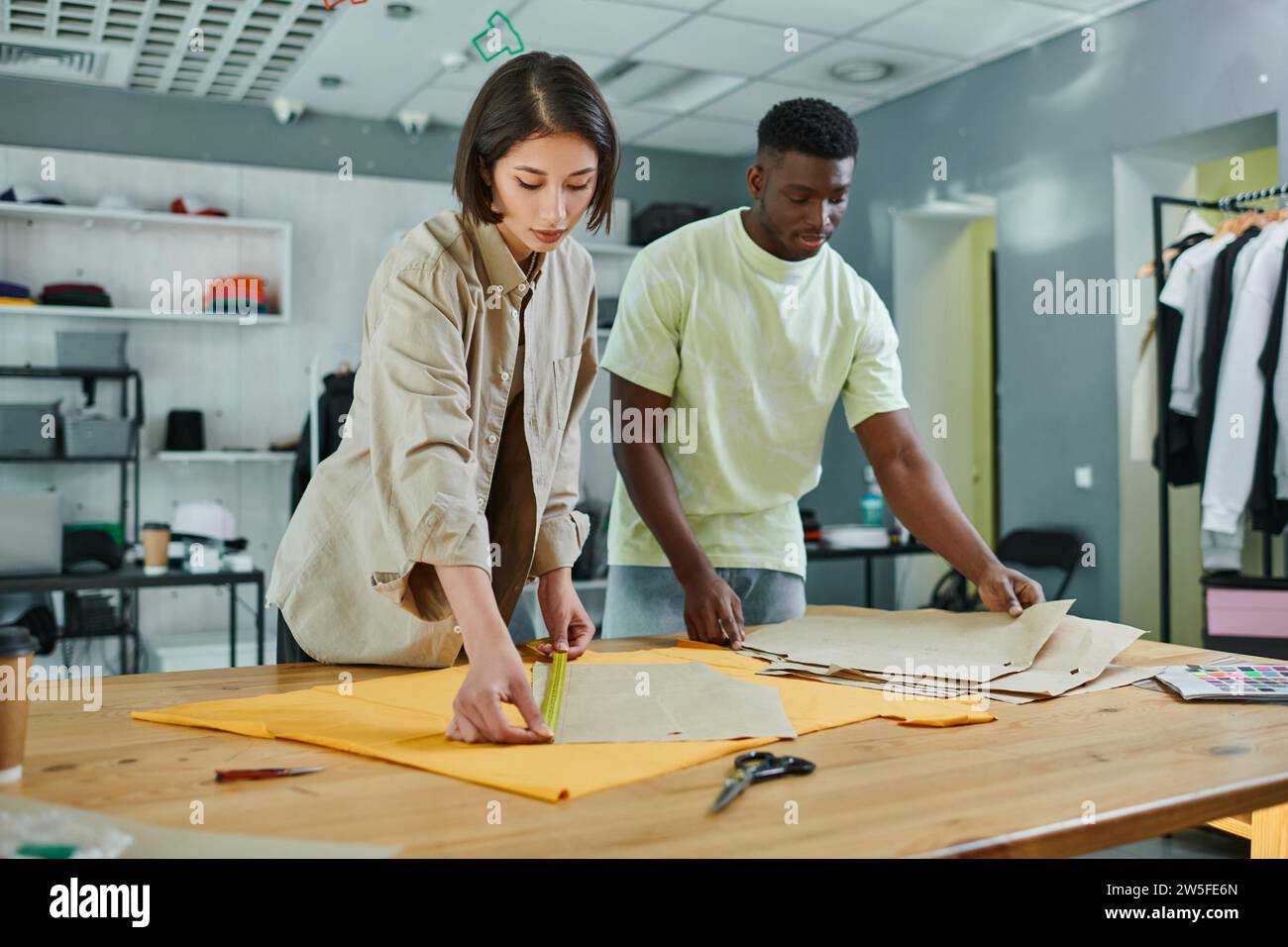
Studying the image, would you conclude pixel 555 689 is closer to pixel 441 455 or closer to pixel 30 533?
pixel 441 455

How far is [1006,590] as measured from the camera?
159cm

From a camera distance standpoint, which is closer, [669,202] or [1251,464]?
[1251,464]

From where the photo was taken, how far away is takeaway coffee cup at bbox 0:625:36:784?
835 mm

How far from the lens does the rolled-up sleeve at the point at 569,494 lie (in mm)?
1483

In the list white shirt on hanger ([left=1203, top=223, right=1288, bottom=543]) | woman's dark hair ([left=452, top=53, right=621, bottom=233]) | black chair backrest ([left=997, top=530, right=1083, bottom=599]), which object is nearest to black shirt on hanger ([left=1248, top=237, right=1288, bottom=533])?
white shirt on hanger ([left=1203, top=223, right=1288, bottom=543])

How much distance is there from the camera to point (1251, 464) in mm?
3359

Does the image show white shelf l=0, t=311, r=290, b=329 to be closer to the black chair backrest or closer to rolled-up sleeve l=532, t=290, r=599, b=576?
the black chair backrest

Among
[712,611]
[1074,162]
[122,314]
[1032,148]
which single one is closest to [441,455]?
[712,611]

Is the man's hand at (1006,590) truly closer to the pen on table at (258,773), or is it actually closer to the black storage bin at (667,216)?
the pen on table at (258,773)

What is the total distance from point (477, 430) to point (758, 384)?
2.19 ft

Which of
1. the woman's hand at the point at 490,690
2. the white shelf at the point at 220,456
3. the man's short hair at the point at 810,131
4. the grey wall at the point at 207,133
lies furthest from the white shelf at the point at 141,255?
the woman's hand at the point at 490,690
